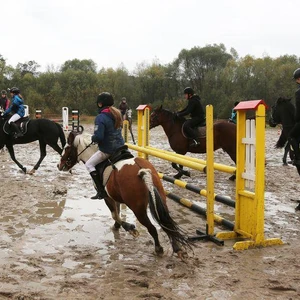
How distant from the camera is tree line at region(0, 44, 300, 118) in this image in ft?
137

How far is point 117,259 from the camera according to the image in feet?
15.8

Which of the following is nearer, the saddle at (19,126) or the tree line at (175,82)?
the saddle at (19,126)

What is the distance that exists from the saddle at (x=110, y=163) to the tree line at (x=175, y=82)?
3485 cm

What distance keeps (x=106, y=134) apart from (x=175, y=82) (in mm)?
44455

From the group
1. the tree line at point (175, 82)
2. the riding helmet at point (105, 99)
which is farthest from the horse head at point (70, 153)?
the tree line at point (175, 82)

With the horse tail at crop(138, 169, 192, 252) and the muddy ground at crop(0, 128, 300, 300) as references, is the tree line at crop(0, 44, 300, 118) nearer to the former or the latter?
the muddy ground at crop(0, 128, 300, 300)

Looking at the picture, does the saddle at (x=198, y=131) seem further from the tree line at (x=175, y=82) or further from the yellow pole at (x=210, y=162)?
the tree line at (x=175, y=82)

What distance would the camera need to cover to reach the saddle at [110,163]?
530 centimetres

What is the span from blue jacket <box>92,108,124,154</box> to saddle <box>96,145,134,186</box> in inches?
3.8

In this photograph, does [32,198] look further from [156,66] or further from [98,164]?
[156,66]

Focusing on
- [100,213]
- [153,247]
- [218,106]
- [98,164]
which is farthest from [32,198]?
[218,106]

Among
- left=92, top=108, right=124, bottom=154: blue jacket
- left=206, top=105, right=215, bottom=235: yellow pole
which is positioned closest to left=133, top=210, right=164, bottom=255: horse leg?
left=206, top=105, right=215, bottom=235: yellow pole

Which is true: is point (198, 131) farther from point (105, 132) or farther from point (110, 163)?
point (110, 163)

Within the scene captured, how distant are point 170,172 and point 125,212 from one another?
419cm
